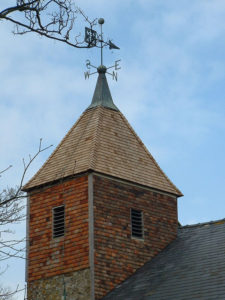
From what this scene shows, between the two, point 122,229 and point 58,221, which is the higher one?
point 58,221

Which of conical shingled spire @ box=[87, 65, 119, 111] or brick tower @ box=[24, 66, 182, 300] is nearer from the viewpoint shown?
brick tower @ box=[24, 66, 182, 300]

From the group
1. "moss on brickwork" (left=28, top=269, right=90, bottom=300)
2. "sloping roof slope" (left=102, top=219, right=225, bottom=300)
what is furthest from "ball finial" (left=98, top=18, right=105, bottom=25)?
"moss on brickwork" (left=28, top=269, right=90, bottom=300)

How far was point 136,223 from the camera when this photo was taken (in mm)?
25859

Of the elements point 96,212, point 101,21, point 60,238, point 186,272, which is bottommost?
point 186,272

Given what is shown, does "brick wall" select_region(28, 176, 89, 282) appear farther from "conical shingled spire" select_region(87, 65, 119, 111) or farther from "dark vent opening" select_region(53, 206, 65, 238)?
"conical shingled spire" select_region(87, 65, 119, 111)

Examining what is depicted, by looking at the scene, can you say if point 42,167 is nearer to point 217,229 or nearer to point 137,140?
point 137,140

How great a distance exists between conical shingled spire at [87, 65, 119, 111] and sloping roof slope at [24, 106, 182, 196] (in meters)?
0.35

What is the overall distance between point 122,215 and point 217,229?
10.7 feet

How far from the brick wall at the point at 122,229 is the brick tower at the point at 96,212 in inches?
1.3

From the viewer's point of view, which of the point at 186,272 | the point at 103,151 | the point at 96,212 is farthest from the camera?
the point at 103,151

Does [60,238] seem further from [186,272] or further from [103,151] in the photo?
[186,272]

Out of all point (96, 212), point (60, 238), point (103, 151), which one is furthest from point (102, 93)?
point (60, 238)

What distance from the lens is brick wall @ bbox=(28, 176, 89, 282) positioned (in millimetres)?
24016

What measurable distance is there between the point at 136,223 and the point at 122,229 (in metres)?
1.03
